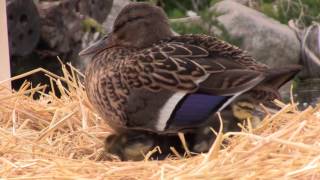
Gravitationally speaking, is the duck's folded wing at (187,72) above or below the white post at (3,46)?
above

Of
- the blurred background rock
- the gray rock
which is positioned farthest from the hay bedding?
the gray rock

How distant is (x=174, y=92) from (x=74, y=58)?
228 centimetres

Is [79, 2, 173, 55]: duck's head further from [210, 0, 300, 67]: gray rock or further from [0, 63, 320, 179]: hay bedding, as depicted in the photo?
[210, 0, 300, 67]: gray rock

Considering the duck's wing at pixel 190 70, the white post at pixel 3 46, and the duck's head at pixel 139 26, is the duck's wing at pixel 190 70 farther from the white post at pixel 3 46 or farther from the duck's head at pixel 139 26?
the white post at pixel 3 46

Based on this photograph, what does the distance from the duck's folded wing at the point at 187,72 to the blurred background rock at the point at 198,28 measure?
56.8 inches

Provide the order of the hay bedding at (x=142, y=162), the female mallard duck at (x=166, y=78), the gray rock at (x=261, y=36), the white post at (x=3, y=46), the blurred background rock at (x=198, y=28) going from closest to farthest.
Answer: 1. the hay bedding at (x=142, y=162)
2. the female mallard duck at (x=166, y=78)
3. the white post at (x=3, y=46)
4. the blurred background rock at (x=198, y=28)
5. the gray rock at (x=261, y=36)

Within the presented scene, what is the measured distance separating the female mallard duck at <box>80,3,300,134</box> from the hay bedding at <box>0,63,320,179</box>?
0.10 metres

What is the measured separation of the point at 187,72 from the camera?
1.93 meters

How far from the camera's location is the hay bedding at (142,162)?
5.04 feet

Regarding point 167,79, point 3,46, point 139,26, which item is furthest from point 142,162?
point 3,46

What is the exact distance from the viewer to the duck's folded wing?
1910 millimetres

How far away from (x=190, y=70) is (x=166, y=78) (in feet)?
0.19

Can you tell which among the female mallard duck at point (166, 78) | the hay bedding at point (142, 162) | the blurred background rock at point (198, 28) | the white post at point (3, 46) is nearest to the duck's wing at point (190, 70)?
the female mallard duck at point (166, 78)

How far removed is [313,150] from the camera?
61.3 inches
